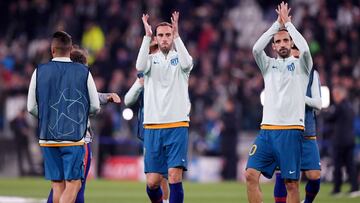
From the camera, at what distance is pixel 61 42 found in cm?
1303

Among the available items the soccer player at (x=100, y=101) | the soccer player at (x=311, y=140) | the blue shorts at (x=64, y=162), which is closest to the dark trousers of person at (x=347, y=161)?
the soccer player at (x=311, y=140)

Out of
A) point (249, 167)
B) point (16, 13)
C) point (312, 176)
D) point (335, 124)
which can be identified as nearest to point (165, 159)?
point (249, 167)

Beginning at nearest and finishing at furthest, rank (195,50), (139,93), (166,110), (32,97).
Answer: (32,97), (166,110), (139,93), (195,50)

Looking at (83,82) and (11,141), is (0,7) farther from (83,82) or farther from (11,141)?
(83,82)

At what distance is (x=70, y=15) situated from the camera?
33.4m

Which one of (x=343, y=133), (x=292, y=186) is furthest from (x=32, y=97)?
(x=343, y=133)

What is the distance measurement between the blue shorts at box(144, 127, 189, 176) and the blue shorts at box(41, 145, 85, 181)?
5.12ft

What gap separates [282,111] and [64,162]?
318 cm

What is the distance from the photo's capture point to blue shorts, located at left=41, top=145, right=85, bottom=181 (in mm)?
12906

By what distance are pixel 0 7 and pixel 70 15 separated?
4.02 metres

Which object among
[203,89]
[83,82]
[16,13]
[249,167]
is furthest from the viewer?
[16,13]

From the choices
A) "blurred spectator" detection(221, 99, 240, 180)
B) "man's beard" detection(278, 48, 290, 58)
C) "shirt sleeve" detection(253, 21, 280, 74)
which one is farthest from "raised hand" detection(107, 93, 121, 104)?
"blurred spectator" detection(221, 99, 240, 180)

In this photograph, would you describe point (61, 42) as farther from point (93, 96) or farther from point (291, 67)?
Answer: point (291, 67)

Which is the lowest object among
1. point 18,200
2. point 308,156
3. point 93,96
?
point 18,200
